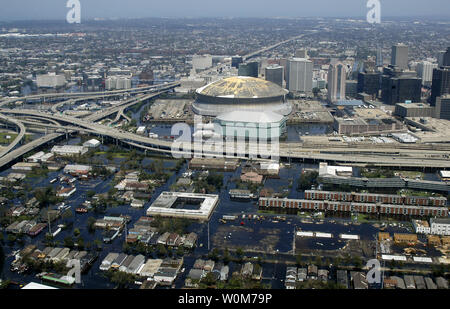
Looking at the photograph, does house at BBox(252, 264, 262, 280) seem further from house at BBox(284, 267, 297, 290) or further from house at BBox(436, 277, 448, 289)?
house at BBox(436, 277, 448, 289)

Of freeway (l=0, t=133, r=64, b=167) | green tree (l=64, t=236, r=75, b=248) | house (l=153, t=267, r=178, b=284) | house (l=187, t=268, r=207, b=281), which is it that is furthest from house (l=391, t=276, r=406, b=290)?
freeway (l=0, t=133, r=64, b=167)

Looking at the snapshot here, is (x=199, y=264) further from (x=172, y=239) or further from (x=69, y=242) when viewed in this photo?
(x=69, y=242)

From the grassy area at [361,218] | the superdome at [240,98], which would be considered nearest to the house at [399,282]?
the grassy area at [361,218]

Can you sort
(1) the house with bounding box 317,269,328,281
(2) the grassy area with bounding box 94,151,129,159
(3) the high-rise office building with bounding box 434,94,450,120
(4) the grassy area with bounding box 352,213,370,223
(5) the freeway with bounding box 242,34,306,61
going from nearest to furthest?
1. (1) the house with bounding box 317,269,328,281
2. (4) the grassy area with bounding box 352,213,370,223
3. (2) the grassy area with bounding box 94,151,129,159
4. (3) the high-rise office building with bounding box 434,94,450,120
5. (5) the freeway with bounding box 242,34,306,61

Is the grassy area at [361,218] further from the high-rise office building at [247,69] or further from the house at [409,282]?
the high-rise office building at [247,69]
